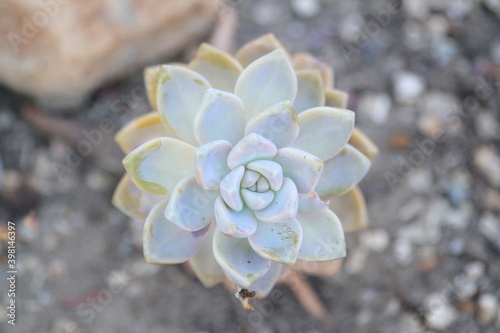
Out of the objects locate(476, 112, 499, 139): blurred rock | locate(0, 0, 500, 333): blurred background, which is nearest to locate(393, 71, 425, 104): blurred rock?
locate(0, 0, 500, 333): blurred background

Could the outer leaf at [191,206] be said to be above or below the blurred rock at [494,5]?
above

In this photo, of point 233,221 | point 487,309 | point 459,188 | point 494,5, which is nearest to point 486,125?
point 459,188

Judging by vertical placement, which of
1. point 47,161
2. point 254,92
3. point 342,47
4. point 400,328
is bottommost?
point 400,328

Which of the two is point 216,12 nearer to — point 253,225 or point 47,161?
point 47,161

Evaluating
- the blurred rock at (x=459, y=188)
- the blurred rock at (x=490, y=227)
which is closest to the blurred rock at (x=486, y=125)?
the blurred rock at (x=459, y=188)

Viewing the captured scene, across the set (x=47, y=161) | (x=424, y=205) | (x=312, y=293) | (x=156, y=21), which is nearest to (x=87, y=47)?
(x=156, y=21)

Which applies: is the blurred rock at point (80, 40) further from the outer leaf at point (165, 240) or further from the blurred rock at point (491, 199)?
the blurred rock at point (491, 199)

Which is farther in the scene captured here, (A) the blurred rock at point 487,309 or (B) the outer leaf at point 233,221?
(A) the blurred rock at point 487,309
